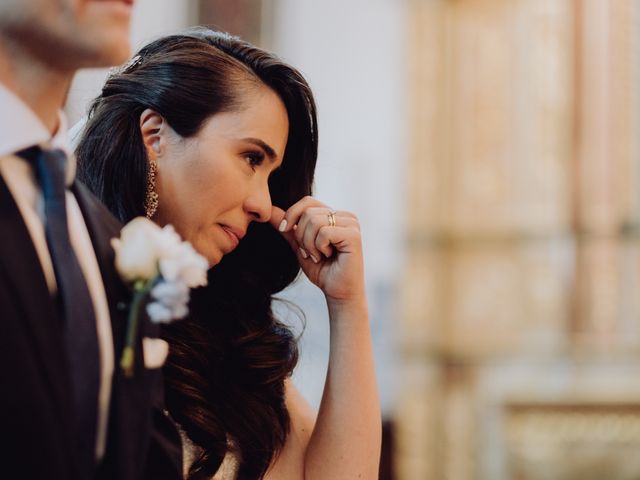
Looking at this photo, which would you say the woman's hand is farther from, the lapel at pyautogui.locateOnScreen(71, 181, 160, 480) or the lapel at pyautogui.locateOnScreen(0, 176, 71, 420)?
the lapel at pyautogui.locateOnScreen(0, 176, 71, 420)

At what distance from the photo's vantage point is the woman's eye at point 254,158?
127 cm

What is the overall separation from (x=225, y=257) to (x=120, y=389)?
29.3 inches

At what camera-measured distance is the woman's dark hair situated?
4.22 feet

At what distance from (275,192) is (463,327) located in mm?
3883

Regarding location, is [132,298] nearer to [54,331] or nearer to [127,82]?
[54,331]

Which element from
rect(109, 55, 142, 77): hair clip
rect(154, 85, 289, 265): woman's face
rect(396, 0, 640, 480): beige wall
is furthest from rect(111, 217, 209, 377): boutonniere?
rect(396, 0, 640, 480): beige wall

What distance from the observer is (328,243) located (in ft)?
4.69

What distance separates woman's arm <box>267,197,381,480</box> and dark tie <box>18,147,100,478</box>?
65 cm

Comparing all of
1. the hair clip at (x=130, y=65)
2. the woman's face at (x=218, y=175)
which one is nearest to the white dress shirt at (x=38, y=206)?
the woman's face at (x=218, y=175)

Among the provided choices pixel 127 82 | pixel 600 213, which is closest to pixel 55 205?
pixel 127 82

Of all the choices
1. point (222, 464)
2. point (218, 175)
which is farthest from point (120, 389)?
point (222, 464)

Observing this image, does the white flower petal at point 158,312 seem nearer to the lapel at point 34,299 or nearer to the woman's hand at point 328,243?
the lapel at point 34,299

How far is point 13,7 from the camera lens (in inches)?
31.3

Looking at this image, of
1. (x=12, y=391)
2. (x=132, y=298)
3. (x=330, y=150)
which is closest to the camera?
(x=12, y=391)
